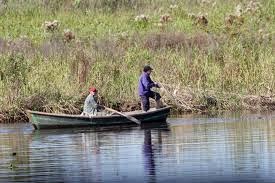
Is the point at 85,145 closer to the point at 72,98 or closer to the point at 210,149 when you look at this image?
the point at 210,149

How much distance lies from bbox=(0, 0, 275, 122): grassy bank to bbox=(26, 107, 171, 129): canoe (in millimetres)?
2318

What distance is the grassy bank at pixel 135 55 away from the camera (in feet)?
102

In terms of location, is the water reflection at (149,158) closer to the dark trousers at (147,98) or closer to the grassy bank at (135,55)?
the dark trousers at (147,98)

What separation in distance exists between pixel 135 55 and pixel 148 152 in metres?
14.1

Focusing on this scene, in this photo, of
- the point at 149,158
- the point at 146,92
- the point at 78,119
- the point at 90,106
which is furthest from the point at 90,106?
the point at 149,158

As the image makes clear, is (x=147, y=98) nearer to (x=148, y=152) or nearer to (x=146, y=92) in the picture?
(x=146, y=92)

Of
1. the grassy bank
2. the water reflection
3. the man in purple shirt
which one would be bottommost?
the water reflection

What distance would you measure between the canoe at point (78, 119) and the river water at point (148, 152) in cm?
28

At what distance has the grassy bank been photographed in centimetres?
3112

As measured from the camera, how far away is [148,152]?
67.8 feet

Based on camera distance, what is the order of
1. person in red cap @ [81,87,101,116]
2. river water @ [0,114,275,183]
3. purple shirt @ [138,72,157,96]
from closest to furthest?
river water @ [0,114,275,183]
person in red cap @ [81,87,101,116]
purple shirt @ [138,72,157,96]

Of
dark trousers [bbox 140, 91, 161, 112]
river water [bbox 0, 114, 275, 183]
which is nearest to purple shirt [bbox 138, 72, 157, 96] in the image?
dark trousers [bbox 140, 91, 161, 112]

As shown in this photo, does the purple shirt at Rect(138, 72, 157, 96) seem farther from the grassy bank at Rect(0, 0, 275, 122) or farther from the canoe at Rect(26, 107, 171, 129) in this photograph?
the grassy bank at Rect(0, 0, 275, 122)

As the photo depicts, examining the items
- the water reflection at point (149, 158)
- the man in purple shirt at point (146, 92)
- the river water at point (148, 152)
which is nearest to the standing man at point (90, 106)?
the river water at point (148, 152)
